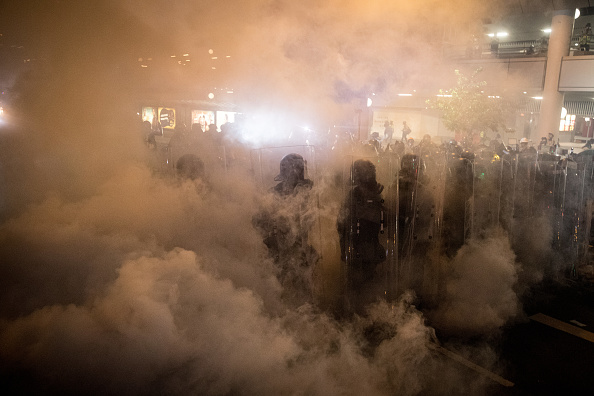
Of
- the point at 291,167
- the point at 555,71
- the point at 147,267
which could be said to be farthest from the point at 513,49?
the point at 147,267

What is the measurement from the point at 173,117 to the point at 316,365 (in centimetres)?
303

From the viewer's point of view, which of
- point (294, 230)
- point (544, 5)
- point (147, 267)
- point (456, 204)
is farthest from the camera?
point (544, 5)

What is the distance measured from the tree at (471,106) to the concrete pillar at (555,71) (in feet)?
9.45

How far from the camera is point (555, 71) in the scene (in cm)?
1488

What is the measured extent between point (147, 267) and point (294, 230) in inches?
66.7

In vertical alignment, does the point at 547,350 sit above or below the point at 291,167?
below

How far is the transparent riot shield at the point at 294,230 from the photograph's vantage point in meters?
3.79

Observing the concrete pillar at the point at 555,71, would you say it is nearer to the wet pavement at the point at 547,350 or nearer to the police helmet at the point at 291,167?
the wet pavement at the point at 547,350

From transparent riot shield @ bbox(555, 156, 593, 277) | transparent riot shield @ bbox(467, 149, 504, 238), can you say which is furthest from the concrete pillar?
transparent riot shield @ bbox(467, 149, 504, 238)

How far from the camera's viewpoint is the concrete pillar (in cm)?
1427

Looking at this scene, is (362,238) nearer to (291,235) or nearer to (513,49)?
(291,235)

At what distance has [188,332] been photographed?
7.47ft

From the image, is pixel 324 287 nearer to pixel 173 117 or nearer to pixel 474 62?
pixel 173 117

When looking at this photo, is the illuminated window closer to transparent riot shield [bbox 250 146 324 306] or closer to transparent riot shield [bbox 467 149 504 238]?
transparent riot shield [bbox 467 149 504 238]
